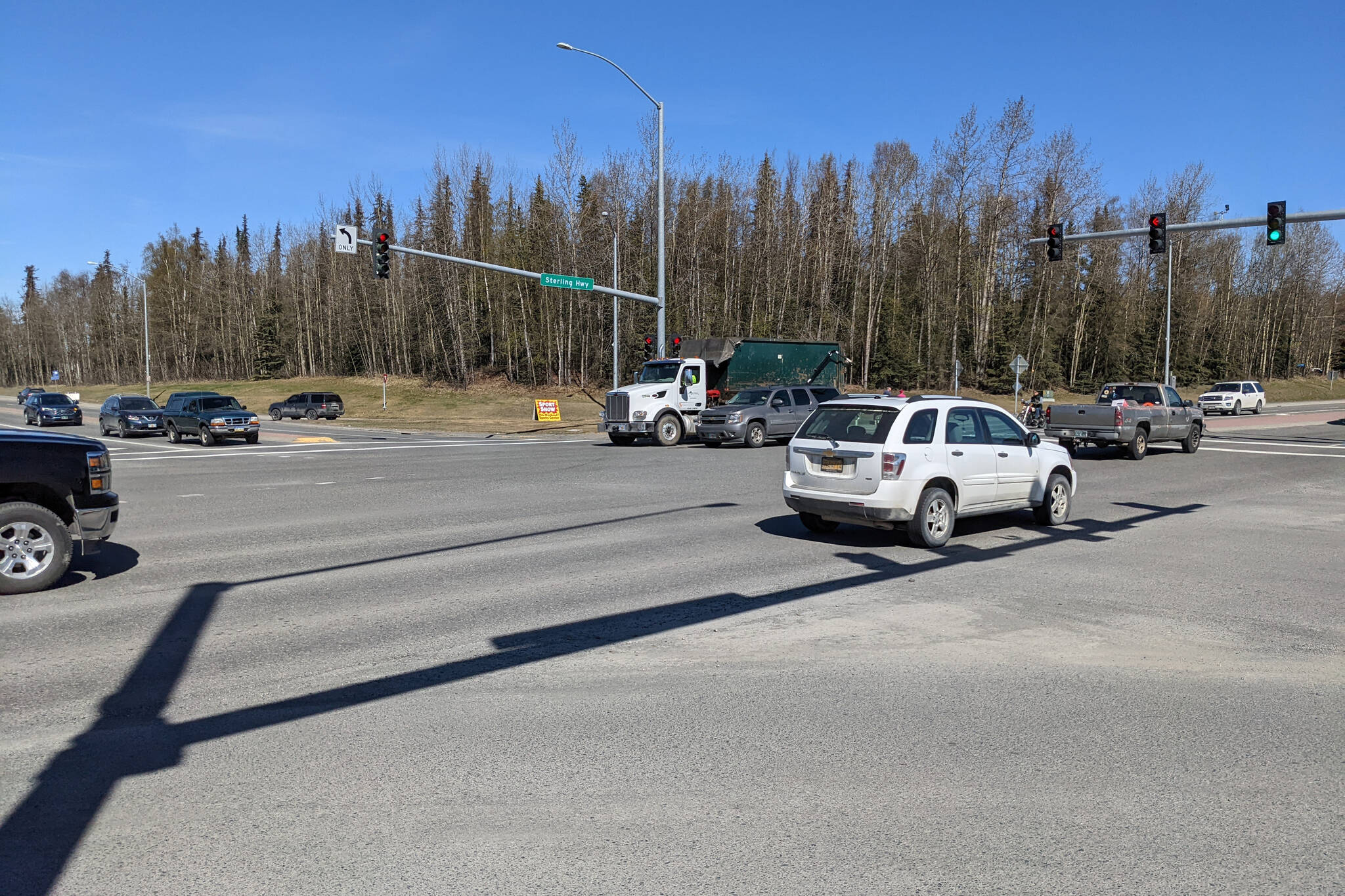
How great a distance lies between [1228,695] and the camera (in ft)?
19.0

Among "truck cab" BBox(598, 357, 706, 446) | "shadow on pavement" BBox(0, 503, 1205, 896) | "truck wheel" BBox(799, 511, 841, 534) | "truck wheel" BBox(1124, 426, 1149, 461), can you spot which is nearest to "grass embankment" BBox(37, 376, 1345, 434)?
"truck cab" BBox(598, 357, 706, 446)

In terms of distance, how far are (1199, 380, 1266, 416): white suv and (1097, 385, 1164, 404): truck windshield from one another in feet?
108

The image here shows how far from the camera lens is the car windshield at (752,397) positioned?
90.2ft

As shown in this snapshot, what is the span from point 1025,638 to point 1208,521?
7.91m

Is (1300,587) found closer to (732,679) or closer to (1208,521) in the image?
(1208,521)

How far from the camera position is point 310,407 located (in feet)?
185

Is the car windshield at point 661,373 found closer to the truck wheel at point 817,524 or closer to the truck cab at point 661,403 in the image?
the truck cab at point 661,403

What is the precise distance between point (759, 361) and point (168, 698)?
28.8 m

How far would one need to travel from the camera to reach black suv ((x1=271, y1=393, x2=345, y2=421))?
56250 millimetres

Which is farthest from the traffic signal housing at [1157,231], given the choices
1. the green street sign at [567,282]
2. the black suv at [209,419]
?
the black suv at [209,419]

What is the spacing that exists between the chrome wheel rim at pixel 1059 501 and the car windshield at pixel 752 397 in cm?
1477

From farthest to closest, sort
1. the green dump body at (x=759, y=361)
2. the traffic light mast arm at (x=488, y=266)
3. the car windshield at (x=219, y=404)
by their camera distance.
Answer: the car windshield at (x=219, y=404)
the green dump body at (x=759, y=361)
the traffic light mast arm at (x=488, y=266)

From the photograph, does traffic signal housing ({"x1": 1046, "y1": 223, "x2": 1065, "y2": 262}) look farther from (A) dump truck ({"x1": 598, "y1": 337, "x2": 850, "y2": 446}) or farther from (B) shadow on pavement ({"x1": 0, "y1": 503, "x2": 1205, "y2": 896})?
(B) shadow on pavement ({"x1": 0, "y1": 503, "x2": 1205, "y2": 896})

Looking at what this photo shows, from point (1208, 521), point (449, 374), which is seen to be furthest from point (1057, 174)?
point (1208, 521)
